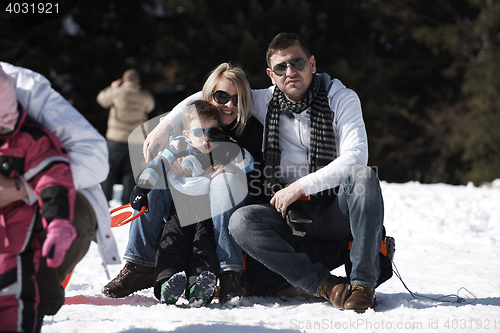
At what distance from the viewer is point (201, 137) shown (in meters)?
2.22

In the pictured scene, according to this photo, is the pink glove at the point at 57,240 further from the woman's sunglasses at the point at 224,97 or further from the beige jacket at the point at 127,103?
the beige jacket at the point at 127,103

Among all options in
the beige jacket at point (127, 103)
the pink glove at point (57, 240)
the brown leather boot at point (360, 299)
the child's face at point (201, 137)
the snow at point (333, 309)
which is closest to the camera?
the pink glove at point (57, 240)

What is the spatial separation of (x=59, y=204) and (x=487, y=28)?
11.9 metres

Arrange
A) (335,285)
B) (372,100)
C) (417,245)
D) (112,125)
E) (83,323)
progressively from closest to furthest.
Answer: (83,323), (335,285), (417,245), (112,125), (372,100)

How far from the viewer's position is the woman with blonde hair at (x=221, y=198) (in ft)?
6.61

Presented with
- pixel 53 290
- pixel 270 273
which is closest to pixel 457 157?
pixel 270 273

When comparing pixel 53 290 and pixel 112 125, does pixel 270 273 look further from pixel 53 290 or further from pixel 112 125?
pixel 112 125

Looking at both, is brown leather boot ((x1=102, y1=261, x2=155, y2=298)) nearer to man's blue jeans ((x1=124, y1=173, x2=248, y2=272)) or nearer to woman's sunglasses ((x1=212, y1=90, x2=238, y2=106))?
man's blue jeans ((x1=124, y1=173, x2=248, y2=272))

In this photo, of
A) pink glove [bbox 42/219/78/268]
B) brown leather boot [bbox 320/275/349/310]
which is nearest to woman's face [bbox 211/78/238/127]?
brown leather boot [bbox 320/275/349/310]

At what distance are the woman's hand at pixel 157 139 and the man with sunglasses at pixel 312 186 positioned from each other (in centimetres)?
48

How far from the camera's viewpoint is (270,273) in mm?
2104

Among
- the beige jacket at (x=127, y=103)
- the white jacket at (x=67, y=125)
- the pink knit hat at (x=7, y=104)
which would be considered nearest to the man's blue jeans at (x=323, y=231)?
the white jacket at (x=67, y=125)

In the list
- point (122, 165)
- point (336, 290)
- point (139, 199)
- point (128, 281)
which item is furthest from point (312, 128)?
point (122, 165)

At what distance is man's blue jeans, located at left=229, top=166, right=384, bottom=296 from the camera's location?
183 cm
